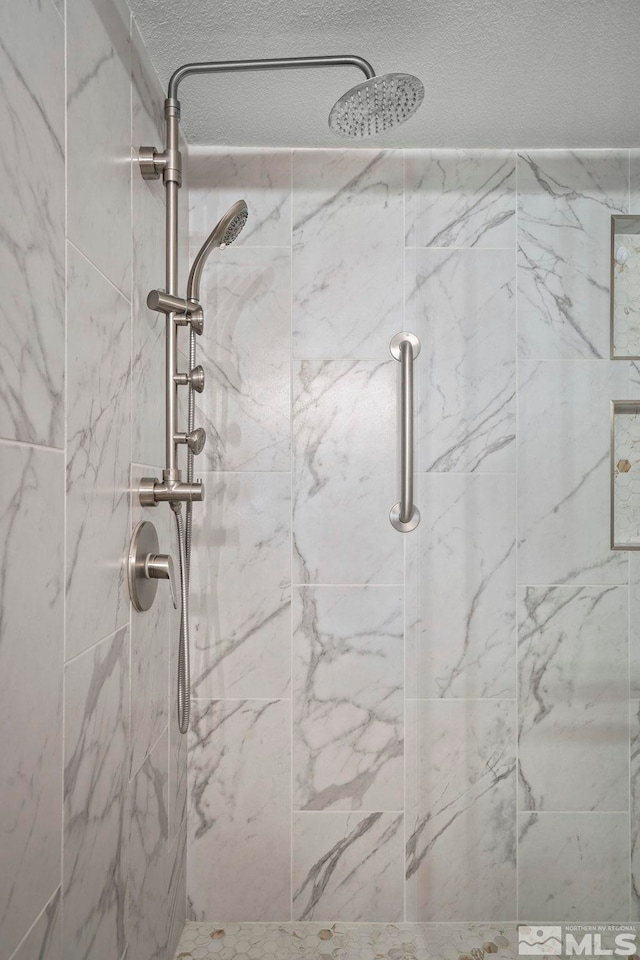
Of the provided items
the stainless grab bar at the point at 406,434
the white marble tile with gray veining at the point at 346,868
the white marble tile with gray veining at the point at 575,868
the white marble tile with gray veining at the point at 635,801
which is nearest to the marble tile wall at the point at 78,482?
the white marble tile with gray veining at the point at 346,868

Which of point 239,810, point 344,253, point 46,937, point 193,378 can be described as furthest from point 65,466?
point 239,810

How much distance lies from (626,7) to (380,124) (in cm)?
49

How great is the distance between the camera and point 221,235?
1256 millimetres

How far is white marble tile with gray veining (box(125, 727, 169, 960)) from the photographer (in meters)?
1.14

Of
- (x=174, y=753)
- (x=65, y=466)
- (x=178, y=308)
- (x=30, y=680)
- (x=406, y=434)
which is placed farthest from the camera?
(x=406, y=434)

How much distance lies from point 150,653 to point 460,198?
4.32ft

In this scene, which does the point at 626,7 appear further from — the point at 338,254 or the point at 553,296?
the point at 338,254

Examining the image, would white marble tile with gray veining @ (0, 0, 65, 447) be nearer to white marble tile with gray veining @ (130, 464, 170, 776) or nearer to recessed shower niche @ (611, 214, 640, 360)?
white marble tile with gray veining @ (130, 464, 170, 776)

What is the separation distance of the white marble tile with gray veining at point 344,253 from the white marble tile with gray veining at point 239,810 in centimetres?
94

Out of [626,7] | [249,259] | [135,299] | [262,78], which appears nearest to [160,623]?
[135,299]

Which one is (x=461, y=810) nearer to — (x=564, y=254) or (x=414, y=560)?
(x=414, y=560)

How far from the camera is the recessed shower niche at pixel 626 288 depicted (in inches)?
63.8

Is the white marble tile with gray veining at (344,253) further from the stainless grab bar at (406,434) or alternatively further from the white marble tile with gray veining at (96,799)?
the white marble tile with gray veining at (96,799)

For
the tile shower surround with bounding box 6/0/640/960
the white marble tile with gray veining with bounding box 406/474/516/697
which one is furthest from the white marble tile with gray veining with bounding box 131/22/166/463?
the white marble tile with gray veining with bounding box 406/474/516/697
